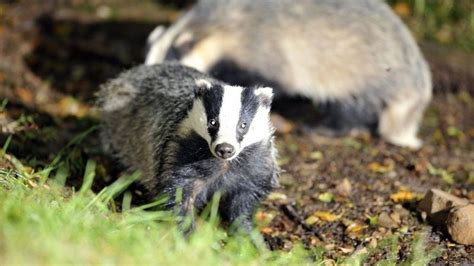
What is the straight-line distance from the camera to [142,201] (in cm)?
475

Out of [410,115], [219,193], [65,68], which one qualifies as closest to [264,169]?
[219,193]

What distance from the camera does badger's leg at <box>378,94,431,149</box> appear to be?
685 centimetres

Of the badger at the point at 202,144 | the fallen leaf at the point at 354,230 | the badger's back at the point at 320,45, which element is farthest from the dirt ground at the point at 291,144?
the badger's back at the point at 320,45

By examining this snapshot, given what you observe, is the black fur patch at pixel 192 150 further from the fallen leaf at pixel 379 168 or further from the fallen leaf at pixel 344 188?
the fallen leaf at pixel 379 168

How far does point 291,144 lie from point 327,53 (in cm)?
100

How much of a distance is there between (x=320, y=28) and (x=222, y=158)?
3.28 metres

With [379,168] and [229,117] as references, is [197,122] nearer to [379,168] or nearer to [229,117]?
[229,117]

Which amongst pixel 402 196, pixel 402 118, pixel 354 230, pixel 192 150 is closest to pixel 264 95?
pixel 192 150

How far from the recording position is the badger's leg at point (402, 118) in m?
6.85

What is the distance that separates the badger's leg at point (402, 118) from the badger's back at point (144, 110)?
8.27 feet

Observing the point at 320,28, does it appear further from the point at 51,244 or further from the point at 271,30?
the point at 51,244

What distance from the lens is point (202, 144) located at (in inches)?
161

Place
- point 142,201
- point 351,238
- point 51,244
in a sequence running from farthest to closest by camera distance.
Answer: point 142,201
point 351,238
point 51,244

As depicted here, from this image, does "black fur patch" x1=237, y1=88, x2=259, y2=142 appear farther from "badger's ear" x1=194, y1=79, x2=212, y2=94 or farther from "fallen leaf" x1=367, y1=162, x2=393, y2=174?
"fallen leaf" x1=367, y1=162, x2=393, y2=174
